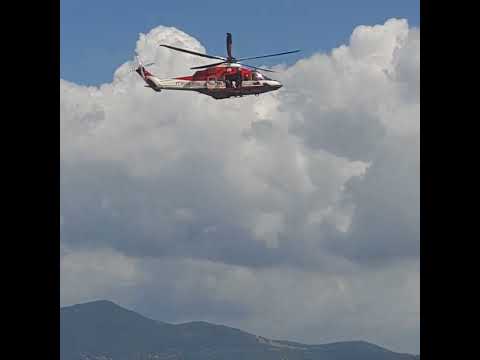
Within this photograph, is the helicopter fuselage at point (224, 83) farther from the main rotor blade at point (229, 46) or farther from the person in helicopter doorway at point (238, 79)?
the main rotor blade at point (229, 46)

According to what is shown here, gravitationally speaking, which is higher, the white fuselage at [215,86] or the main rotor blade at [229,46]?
the main rotor blade at [229,46]

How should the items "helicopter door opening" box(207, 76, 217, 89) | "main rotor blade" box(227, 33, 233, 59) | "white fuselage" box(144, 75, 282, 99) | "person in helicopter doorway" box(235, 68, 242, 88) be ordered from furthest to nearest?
"main rotor blade" box(227, 33, 233, 59)
"helicopter door opening" box(207, 76, 217, 89)
"person in helicopter doorway" box(235, 68, 242, 88)
"white fuselage" box(144, 75, 282, 99)

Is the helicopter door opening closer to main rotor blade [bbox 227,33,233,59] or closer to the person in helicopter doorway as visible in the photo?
the person in helicopter doorway

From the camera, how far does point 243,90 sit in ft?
270

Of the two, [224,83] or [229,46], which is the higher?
[229,46]

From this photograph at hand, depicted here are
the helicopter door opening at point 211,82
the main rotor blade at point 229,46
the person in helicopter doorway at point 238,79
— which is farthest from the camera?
the main rotor blade at point 229,46

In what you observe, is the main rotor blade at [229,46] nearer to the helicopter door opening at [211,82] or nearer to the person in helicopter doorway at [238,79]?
the helicopter door opening at [211,82]

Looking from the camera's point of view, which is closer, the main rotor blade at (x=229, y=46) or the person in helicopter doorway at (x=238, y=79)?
the person in helicopter doorway at (x=238, y=79)

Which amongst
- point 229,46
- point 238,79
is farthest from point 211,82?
point 229,46

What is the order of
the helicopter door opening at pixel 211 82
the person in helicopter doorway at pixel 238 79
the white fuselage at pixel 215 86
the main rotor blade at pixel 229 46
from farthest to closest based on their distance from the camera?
the main rotor blade at pixel 229 46
the helicopter door opening at pixel 211 82
the person in helicopter doorway at pixel 238 79
the white fuselage at pixel 215 86

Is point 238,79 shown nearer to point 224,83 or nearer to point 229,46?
point 224,83
